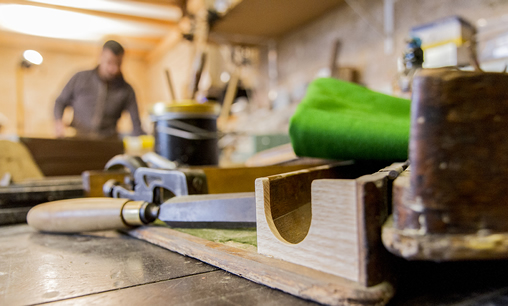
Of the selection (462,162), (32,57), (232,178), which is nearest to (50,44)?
(32,57)

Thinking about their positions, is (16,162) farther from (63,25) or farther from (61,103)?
(63,25)

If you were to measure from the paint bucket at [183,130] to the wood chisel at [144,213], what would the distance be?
0.48 m

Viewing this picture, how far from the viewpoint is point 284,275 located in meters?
0.36

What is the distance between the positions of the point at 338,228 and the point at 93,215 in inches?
18.7

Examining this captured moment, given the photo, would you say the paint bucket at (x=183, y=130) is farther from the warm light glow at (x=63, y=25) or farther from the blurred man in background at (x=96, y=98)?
the warm light glow at (x=63, y=25)

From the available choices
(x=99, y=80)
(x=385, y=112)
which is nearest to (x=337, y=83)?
(x=385, y=112)

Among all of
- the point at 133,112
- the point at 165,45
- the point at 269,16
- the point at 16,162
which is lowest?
the point at 16,162

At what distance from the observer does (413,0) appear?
1.86 meters

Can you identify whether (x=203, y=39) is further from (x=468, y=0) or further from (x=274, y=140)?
(x=468, y=0)

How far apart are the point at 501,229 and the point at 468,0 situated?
1.75 meters

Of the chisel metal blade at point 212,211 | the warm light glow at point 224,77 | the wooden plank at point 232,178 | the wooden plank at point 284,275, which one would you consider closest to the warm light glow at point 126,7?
the warm light glow at point 224,77

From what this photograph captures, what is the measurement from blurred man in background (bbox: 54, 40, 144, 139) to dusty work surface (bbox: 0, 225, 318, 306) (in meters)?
2.13

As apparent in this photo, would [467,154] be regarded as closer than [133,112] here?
Yes

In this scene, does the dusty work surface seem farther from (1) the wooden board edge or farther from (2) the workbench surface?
(1) the wooden board edge
